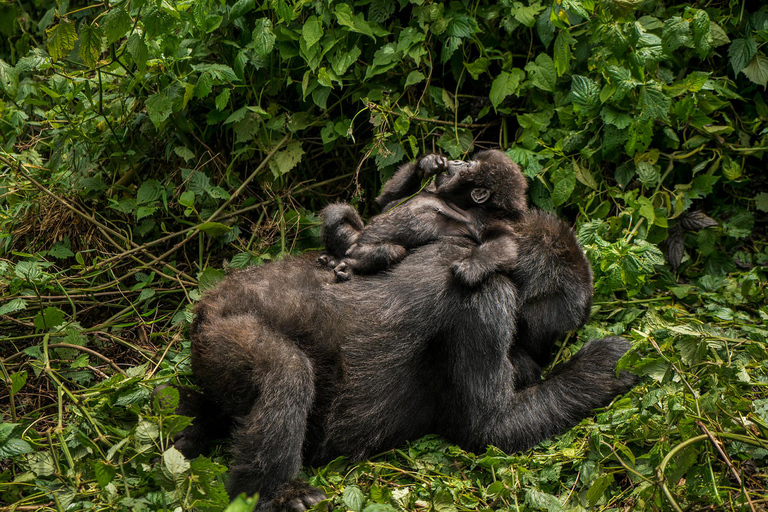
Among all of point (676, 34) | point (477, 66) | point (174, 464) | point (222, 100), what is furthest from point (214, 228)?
point (676, 34)

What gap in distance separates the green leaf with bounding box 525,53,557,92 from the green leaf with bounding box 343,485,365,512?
9.74 ft

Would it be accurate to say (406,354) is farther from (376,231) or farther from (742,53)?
(742,53)

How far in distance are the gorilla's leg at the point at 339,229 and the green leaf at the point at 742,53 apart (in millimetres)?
2720

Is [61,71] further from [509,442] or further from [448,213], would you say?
[509,442]

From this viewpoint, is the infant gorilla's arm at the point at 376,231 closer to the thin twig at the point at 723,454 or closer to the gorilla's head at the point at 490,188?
the gorilla's head at the point at 490,188

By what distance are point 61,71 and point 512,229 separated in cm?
321

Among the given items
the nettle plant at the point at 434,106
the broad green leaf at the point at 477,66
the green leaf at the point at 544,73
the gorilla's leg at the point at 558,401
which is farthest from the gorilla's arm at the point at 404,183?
the gorilla's leg at the point at 558,401

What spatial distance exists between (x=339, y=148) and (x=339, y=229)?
3.84 ft

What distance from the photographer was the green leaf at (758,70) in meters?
4.74

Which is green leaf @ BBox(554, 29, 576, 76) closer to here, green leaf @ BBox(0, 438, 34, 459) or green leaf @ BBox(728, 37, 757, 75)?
green leaf @ BBox(728, 37, 757, 75)

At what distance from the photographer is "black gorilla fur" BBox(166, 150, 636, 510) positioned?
3553mm

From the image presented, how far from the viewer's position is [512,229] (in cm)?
394

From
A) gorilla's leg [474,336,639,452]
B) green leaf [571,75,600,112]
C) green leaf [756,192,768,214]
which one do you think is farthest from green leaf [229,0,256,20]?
green leaf [756,192,768,214]

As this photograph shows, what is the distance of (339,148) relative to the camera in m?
5.25
